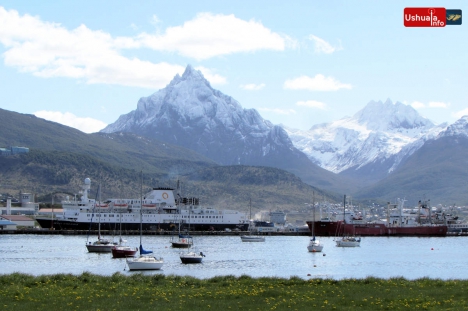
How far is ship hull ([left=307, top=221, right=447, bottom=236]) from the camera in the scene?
186 meters

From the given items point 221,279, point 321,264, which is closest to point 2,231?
point 321,264

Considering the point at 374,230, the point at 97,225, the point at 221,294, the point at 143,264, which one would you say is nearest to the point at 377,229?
the point at 374,230

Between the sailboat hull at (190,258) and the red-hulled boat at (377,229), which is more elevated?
the red-hulled boat at (377,229)

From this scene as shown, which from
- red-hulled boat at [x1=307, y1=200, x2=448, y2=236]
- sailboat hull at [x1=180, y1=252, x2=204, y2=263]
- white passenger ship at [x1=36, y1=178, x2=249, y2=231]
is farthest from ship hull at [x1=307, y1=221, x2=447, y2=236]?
sailboat hull at [x1=180, y1=252, x2=204, y2=263]

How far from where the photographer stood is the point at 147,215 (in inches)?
7205

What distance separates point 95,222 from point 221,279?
13760 centimetres

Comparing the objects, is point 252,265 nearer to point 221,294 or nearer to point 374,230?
point 221,294

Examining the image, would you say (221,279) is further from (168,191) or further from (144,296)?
(168,191)

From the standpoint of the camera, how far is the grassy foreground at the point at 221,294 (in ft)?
111

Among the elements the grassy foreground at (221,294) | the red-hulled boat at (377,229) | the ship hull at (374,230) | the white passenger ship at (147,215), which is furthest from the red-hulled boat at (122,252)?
the red-hulled boat at (377,229)

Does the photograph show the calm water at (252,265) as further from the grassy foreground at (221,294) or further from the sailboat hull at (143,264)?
the grassy foreground at (221,294)

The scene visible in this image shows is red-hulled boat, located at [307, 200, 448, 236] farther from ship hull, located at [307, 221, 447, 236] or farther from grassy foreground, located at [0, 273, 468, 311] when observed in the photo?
grassy foreground, located at [0, 273, 468, 311]

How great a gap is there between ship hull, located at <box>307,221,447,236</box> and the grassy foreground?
466ft

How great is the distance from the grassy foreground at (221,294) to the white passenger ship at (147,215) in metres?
132
